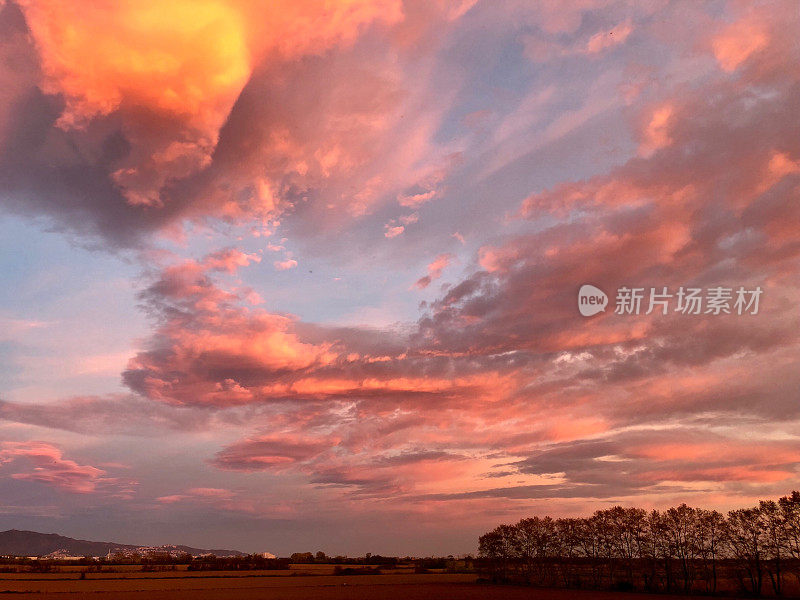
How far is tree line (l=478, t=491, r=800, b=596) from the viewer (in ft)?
327

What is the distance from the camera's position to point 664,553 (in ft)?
407

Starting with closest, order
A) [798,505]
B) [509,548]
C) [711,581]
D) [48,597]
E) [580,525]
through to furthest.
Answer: [798,505] → [48,597] → [711,581] → [580,525] → [509,548]

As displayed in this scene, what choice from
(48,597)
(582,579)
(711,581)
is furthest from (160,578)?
(711,581)

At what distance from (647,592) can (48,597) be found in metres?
124

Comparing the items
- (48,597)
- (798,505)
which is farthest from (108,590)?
(798,505)

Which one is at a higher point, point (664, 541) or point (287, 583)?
point (664, 541)

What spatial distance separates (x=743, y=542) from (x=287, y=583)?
112 m

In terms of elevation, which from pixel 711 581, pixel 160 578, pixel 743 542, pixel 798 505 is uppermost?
pixel 798 505

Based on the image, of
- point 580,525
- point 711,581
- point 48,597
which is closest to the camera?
point 48,597

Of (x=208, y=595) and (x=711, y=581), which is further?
(x=711, y=581)

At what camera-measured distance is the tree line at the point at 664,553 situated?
327ft

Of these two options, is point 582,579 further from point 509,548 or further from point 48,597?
point 48,597

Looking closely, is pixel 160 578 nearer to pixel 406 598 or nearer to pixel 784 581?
pixel 406 598

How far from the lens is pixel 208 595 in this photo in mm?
108500
